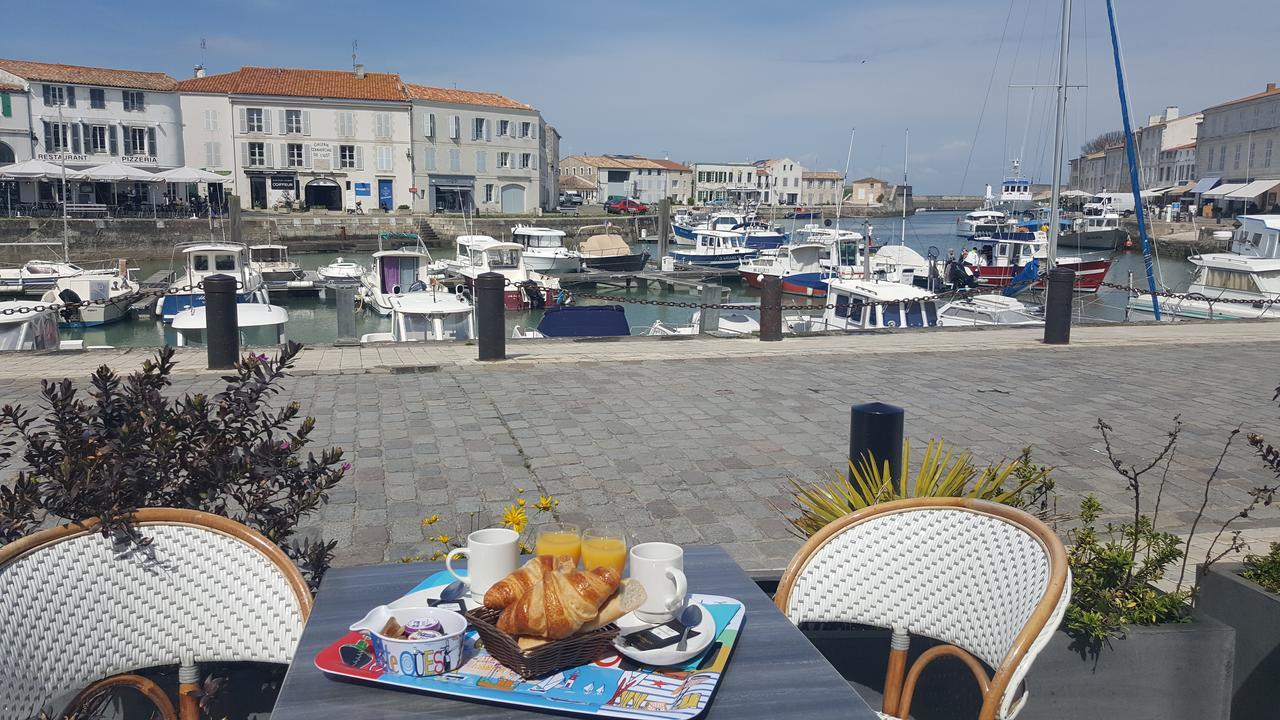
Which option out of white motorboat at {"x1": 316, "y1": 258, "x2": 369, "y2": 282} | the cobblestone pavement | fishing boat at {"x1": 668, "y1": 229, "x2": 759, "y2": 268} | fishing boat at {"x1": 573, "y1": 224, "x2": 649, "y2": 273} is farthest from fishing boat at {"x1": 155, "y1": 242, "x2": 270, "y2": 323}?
fishing boat at {"x1": 668, "y1": 229, "x2": 759, "y2": 268}

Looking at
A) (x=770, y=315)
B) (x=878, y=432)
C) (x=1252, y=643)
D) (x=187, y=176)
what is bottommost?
(x=1252, y=643)

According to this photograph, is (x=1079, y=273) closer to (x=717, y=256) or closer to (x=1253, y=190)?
(x=717, y=256)

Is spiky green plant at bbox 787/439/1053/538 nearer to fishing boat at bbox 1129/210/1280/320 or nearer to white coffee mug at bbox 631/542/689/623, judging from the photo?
white coffee mug at bbox 631/542/689/623

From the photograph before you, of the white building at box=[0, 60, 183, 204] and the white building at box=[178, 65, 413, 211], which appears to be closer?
the white building at box=[0, 60, 183, 204]

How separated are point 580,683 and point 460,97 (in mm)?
67205

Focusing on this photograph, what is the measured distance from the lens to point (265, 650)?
250 cm

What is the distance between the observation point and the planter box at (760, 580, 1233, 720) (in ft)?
9.12

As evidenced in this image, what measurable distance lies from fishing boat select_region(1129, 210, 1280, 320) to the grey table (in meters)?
22.3

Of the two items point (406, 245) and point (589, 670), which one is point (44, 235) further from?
point (589, 670)

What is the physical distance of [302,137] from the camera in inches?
2389

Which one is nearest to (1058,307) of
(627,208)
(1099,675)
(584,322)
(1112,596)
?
(584,322)

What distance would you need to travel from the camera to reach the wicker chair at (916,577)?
259 centimetres

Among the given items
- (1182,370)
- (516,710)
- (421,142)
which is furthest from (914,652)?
(421,142)

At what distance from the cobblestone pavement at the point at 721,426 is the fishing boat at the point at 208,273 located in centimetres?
1749
